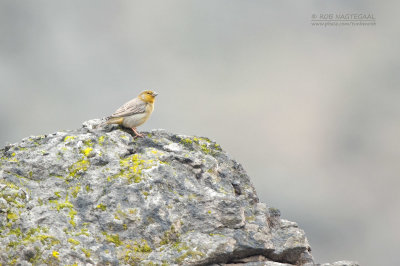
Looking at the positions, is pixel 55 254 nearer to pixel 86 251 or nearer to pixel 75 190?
pixel 86 251

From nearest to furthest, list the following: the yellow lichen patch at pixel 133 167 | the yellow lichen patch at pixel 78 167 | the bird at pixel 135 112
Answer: the yellow lichen patch at pixel 133 167 → the yellow lichen patch at pixel 78 167 → the bird at pixel 135 112

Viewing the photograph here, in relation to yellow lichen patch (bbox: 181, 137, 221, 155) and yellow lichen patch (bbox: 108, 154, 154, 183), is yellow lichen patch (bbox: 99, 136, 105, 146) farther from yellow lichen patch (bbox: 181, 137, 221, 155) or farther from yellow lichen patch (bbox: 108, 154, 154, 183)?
yellow lichen patch (bbox: 181, 137, 221, 155)

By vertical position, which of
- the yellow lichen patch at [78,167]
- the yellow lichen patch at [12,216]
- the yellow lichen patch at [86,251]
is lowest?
the yellow lichen patch at [86,251]

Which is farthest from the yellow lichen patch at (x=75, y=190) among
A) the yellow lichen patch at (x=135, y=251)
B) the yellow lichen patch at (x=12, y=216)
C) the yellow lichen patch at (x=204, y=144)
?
the yellow lichen patch at (x=204, y=144)

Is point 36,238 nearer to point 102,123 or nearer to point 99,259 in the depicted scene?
point 99,259

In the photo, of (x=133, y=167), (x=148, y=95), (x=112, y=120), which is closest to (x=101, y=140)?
(x=133, y=167)

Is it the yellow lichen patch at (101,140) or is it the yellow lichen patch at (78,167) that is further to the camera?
the yellow lichen patch at (101,140)

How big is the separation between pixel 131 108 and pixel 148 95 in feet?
4.70

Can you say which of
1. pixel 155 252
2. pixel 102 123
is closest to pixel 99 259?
pixel 155 252

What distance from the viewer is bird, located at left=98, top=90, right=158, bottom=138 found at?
16.4 meters

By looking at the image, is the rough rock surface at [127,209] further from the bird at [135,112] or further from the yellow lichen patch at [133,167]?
the bird at [135,112]

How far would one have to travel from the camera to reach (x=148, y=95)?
18.3 m

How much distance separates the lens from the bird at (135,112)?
1642 centimetres

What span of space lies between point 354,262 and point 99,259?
6349 millimetres
